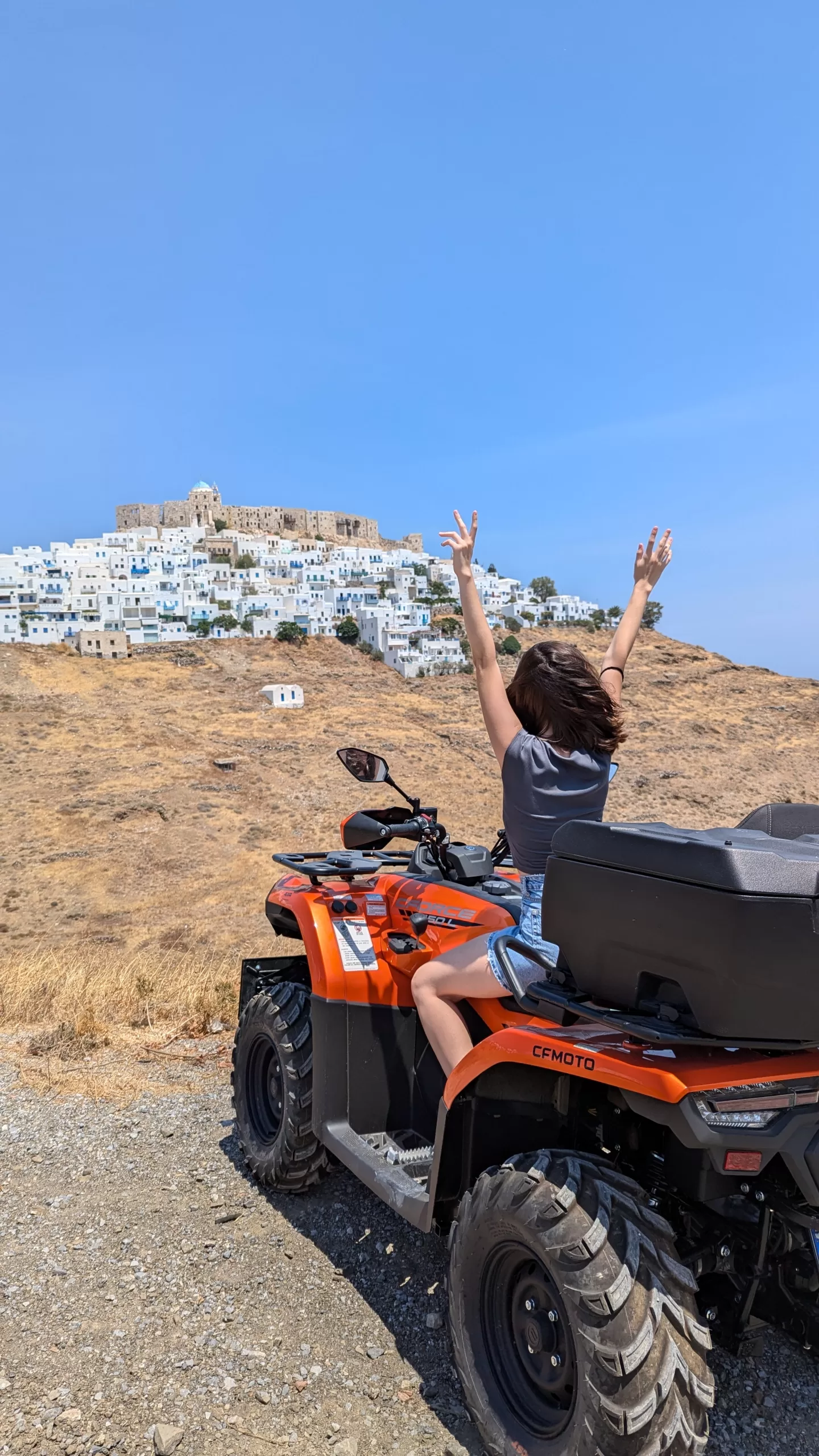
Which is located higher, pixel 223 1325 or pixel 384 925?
pixel 384 925

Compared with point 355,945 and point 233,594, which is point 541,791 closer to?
point 355,945

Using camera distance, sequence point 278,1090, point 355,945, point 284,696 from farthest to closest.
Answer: point 284,696, point 278,1090, point 355,945

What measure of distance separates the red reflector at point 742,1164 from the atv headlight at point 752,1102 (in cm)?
6

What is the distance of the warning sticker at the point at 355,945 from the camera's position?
3596mm

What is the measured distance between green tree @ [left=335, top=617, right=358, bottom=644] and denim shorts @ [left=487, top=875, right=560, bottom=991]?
2773 inches

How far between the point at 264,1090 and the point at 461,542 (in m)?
2.69

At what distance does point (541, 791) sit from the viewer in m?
2.64

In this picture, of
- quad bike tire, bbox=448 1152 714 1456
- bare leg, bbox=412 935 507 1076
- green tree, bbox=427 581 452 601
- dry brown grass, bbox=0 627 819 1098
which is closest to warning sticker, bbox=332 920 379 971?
bare leg, bbox=412 935 507 1076

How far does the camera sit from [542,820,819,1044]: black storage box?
1805 mm

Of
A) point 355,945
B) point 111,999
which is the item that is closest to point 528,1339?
point 355,945

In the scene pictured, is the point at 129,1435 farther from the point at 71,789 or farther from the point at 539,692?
the point at 71,789

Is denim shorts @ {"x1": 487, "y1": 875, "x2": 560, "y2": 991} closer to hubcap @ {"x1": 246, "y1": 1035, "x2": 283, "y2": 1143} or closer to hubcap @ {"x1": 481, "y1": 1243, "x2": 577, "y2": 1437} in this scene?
hubcap @ {"x1": 481, "y1": 1243, "x2": 577, "y2": 1437}

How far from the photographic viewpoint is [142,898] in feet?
92.2

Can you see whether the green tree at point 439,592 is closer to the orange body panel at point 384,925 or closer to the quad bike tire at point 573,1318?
the orange body panel at point 384,925
